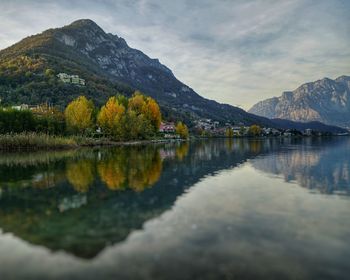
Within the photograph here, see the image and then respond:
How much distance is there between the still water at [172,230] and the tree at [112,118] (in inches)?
2343

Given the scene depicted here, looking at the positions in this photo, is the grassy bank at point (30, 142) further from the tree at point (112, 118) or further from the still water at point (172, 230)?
the still water at point (172, 230)

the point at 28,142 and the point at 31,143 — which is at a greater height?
the point at 28,142

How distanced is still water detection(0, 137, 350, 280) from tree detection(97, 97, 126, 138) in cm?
5950

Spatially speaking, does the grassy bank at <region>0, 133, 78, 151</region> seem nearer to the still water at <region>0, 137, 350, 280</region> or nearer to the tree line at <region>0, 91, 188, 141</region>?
the tree line at <region>0, 91, 188, 141</region>

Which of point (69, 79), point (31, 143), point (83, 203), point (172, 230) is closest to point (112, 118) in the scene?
point (31, 143)

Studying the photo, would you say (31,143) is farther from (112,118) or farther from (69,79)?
(69,79)

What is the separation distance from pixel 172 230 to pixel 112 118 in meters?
71.6

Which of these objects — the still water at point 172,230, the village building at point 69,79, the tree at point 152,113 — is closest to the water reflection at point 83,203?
the still water at point 172,230

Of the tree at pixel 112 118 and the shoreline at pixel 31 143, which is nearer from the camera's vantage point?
the shoreline at pixel 31 143

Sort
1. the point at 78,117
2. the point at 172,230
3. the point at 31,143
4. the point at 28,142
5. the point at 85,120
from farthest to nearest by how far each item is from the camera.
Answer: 1. the point at 85,120
2. the point at 78,117
3. the point at 31,143
4. the point at 28,142
5. the point at 172,230

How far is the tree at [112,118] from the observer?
263 feet

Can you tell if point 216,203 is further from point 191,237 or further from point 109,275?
point 109,275

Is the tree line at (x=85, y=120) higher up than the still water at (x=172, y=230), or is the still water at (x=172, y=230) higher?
the tree line at (x=85, y=120)

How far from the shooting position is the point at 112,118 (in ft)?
265
